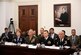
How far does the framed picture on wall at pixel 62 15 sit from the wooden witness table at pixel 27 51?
345 centimetres

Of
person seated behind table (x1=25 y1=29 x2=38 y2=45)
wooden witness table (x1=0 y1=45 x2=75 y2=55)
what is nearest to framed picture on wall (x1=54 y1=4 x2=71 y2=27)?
person seated behind table (x1=25 y1=29 x2=38 y2=45)

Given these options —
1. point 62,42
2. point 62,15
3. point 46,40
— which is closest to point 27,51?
point 46,40

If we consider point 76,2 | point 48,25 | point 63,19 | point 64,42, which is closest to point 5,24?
point 48,25

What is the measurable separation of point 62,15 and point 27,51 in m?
3.59

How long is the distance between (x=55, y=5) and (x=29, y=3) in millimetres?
1668

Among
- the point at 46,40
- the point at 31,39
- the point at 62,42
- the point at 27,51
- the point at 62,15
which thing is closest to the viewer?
the point at 27,51

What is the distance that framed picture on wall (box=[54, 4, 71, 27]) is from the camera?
30.7ft

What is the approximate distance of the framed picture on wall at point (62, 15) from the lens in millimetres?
9355

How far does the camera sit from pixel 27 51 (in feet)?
21.1

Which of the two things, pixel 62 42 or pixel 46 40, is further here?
pixel 46 40

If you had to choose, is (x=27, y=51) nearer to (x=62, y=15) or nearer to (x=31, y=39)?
(x=31, y=39)

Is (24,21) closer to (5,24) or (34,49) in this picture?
(5,24)

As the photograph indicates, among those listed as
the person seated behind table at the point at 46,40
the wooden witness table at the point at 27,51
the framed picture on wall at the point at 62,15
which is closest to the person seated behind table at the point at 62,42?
the person seated behind table at the point at 46,40

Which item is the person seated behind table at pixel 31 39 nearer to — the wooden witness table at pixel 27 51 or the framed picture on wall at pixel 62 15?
the wooden witness table at pixel 27 51
